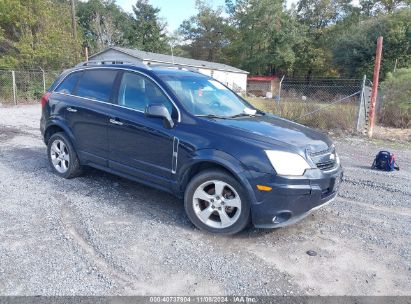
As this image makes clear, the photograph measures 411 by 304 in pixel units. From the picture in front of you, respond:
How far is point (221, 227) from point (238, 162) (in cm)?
77

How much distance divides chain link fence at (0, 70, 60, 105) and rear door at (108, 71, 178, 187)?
16.3 meters

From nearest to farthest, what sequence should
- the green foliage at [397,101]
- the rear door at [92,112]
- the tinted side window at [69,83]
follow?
1. the rear door at [92,112]
2. the tinted side window at [69,83]
3. the green foliage at [397,101]

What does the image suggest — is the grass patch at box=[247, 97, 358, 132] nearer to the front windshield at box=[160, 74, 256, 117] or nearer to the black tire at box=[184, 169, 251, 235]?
the front windshield at box=[160, 74, 256, 117]

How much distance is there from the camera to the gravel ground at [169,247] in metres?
2.86

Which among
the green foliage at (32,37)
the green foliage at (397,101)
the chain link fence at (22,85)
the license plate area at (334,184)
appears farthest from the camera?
the green foliage at (32,37)

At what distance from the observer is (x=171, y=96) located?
4.05 meters

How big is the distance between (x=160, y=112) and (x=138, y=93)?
0.71 meters

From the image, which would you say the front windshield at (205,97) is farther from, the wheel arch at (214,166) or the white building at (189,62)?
the white building at (189,62)

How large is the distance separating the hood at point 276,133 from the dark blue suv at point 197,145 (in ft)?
0.04

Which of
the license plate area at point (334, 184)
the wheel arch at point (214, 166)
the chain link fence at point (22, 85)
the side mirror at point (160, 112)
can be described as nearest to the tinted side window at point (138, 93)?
the side mirror at point (160, 112)

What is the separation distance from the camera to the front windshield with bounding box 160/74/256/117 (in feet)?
13.6

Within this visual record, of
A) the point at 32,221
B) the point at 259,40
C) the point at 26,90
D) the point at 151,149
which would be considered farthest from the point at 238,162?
the point at 259,40

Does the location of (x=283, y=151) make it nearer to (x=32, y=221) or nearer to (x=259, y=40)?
(x=32, y=221)

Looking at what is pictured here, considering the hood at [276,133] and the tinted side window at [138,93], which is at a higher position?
the tinted side window at [138,93]
